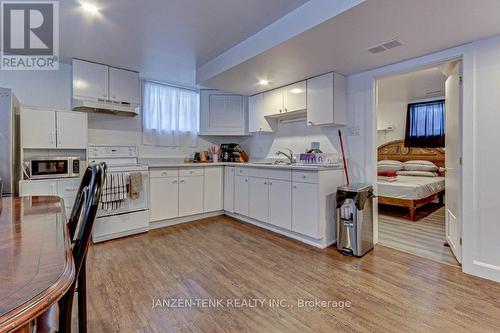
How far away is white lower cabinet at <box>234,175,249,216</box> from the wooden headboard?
393cm

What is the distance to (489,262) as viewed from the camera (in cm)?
212

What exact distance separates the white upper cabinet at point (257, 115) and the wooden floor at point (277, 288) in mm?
1901

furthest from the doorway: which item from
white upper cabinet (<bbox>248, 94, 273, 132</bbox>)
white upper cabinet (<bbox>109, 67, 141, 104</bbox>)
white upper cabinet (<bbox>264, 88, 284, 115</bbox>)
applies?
white upper cabinet (<bbox>109, 67, 141, 104</bbox>)

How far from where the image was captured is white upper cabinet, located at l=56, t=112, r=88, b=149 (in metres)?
2.97

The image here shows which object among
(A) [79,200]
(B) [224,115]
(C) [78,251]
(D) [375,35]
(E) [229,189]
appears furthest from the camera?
(B) [224,115]

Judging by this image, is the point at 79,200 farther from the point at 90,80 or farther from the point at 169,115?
the point at 169,115

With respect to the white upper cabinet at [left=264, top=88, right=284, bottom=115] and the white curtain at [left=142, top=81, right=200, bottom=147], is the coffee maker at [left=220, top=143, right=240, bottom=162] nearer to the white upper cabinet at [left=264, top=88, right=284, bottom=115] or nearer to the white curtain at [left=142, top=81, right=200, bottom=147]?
the white curtain at [left=142, top=81, right=200, bottom=147]

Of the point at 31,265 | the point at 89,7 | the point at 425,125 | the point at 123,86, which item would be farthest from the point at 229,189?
the point at 425,125

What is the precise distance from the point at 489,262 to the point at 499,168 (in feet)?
2.65

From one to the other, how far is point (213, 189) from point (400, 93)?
4247mm

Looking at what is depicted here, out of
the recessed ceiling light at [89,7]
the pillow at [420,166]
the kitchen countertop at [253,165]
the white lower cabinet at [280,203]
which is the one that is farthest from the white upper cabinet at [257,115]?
the pillow at [420,166]

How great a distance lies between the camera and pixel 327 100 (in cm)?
304

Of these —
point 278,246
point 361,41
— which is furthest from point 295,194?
point 361,41

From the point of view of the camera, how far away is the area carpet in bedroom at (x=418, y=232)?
8.83ft
